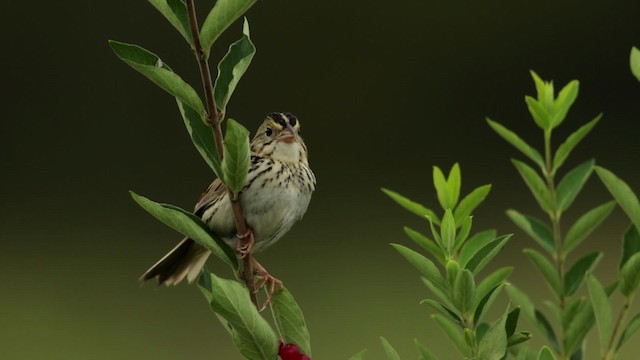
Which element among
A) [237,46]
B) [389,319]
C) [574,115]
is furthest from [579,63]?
[237,46]

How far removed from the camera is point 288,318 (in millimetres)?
900

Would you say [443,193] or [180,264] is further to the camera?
[180,264]

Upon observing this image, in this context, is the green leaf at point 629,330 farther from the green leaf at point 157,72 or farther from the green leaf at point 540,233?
the green leaf at point 157,72

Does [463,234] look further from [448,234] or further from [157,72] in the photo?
[157,72]

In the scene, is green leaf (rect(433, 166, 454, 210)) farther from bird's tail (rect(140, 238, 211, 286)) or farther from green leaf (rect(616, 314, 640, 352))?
bird's tail (rect(140, 238, 211, 286))

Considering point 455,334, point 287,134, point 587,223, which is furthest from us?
point 287,134

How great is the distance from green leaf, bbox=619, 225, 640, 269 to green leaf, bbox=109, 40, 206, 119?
0.31 metres

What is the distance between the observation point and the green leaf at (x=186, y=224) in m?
0.87

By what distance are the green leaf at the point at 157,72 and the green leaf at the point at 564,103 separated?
A: 1.09 feet

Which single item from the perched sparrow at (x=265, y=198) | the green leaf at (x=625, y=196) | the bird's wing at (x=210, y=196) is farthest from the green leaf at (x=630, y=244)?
the bird's wing at (x=210, y=196)

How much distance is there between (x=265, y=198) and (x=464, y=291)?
707 mm

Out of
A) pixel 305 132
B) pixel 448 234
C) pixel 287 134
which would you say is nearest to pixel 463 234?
pixel 448 234

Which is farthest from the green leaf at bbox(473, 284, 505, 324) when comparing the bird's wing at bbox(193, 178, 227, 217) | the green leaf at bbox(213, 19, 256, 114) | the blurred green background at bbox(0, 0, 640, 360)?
the blurred green background at bbox(0, 0, 640, 360)

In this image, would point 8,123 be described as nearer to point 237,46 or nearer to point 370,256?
point 370,256
